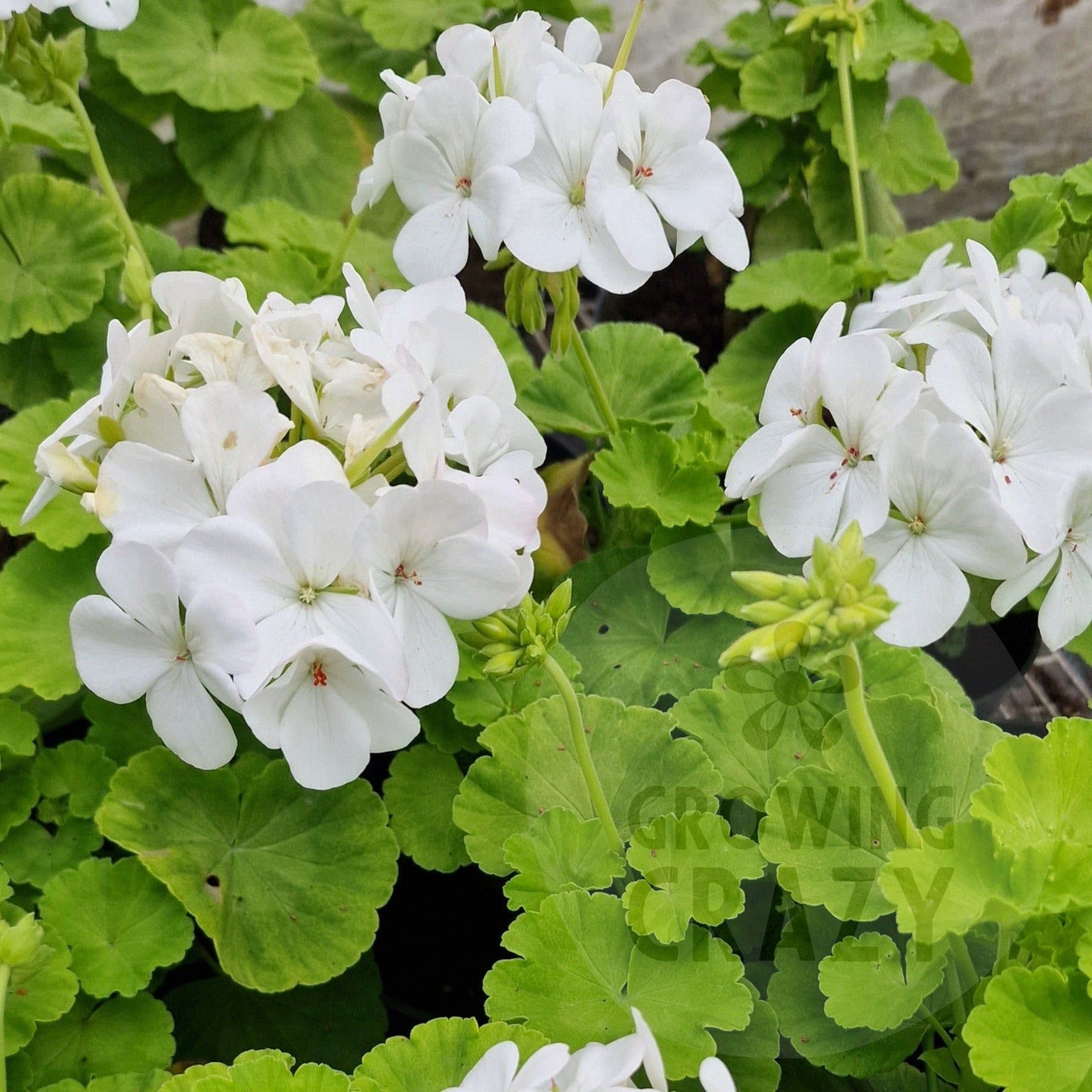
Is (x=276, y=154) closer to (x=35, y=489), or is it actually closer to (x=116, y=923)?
(x=35, y=489)

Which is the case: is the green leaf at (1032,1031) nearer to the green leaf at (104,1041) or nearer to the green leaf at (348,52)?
the green leaf at (104,1041)

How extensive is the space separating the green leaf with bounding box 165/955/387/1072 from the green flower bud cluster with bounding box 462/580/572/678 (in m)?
0.48

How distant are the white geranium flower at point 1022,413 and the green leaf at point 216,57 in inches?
46.9

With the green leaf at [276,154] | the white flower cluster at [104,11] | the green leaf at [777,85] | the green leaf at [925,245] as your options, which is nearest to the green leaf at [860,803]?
the green leaf at [925,245]

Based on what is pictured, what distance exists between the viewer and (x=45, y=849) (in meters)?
1.04

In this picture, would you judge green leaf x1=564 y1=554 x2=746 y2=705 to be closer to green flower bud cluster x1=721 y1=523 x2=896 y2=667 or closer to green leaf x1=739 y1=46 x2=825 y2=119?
green flower bud cluster x1=721 y1=523 x2=896 y2=667

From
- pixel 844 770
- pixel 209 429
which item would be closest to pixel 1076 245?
pixel 844 770

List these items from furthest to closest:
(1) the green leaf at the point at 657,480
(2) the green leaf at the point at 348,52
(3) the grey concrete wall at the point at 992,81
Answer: (3) the grey concrete wall at the point at 992,81 < (2) the green leaf at the point at 348,52 < (1) the green leaf at the point at 657,480

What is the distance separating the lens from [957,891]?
2.25 ft

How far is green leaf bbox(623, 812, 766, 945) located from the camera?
0.78 meters

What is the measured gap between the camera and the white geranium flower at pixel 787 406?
775 mm

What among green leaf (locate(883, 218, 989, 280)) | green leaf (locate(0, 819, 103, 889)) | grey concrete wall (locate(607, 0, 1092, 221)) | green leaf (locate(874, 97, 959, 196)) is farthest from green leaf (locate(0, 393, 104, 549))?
grey concrete wall (locate(607, 0, 1092, 221))

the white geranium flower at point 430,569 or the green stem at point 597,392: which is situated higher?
the white geranium flower at point 430,569

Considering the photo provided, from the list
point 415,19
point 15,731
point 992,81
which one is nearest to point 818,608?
point 15,731
